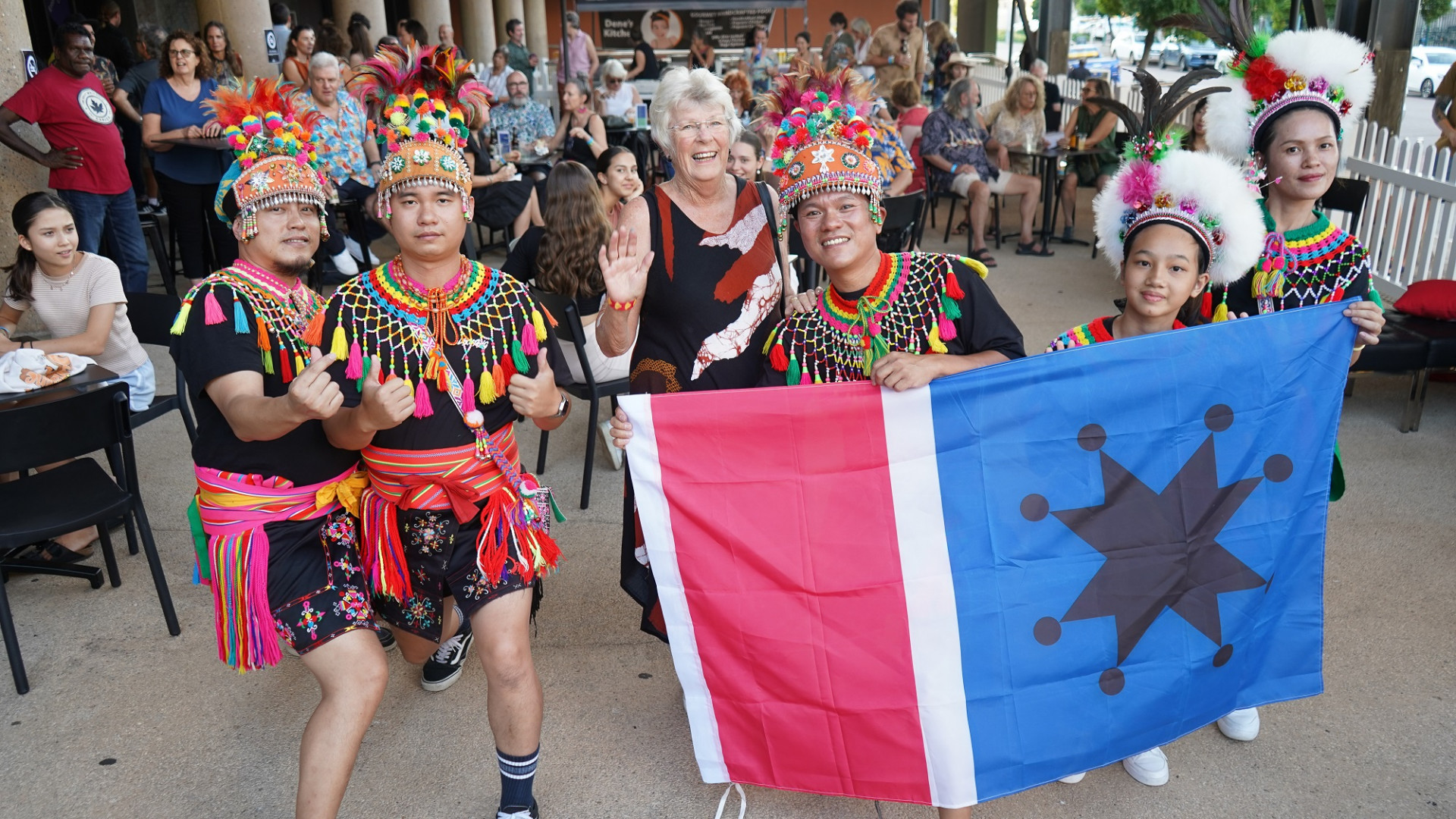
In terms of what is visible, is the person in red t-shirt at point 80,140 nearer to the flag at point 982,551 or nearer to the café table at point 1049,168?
the flag at point 982,551

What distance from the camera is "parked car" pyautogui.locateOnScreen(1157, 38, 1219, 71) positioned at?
33.4 metres

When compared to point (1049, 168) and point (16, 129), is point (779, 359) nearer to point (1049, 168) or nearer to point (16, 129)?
point (16, 129)

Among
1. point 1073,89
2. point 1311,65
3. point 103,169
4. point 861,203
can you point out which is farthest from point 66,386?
point 1073,89

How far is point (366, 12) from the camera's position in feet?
45.1

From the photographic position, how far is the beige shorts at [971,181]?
898 cm

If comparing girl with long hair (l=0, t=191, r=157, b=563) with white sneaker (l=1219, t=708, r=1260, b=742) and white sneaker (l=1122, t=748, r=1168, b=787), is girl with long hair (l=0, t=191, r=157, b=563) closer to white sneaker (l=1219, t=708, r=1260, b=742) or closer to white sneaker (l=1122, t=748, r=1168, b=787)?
Answer: white sneaker (l=1122, t=748, r=1168, b=787)

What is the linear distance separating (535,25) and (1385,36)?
20104mm

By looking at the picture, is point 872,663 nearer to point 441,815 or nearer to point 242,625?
→ point 441,815

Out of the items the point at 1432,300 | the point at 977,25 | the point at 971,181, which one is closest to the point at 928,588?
the point at 1432,300

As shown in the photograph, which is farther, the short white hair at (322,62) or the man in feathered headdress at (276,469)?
the short white hair at (322,62)

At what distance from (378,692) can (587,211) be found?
2866mm

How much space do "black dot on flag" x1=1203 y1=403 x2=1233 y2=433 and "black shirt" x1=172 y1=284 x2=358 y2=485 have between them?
2137 millimetres

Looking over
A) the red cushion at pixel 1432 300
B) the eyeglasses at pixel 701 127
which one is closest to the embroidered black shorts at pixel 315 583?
the eyeglasses at pixel 701 127

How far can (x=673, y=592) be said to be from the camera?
2.45 metres
